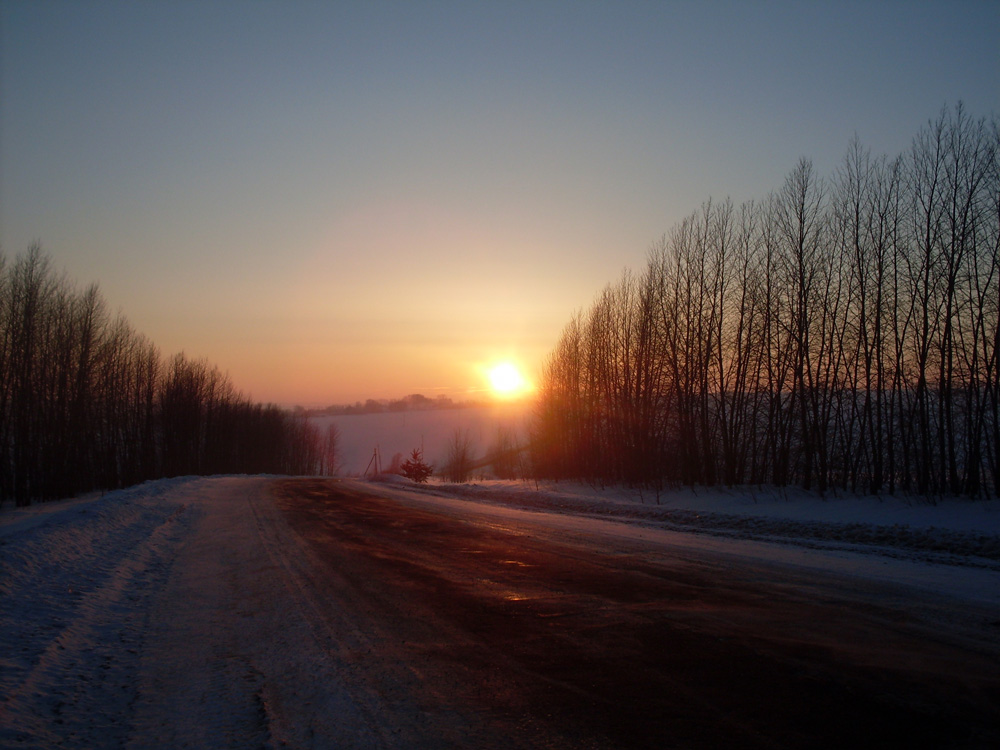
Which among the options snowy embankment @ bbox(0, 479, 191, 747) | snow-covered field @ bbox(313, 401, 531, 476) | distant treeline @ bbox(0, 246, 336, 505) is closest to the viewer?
snowy embankment @ bbox(0, 479, 191, 747)

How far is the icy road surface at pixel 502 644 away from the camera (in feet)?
13.4

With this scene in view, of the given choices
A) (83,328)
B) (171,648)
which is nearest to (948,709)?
(171,648)

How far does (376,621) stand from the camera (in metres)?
6.61

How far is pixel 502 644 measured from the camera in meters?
5.81

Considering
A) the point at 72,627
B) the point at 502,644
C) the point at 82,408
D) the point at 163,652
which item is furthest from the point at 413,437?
the point at 502,644

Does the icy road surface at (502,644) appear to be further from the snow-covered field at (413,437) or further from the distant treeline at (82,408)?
the snow-covered field at (413,437)

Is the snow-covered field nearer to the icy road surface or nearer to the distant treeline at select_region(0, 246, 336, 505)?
the distant treeline at select_region(0, 246, 336, 505)

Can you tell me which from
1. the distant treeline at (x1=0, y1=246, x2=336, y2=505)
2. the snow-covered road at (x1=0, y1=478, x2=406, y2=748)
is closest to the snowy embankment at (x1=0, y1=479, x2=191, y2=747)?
the snow-covered road at (x1=0, y1=478, x2=406, y2=748)

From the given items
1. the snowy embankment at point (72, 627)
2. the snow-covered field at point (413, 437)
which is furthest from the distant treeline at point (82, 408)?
the snow-covered field at point (413, 437)

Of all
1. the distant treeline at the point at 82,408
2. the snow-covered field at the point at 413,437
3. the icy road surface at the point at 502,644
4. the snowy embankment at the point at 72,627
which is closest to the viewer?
the icy road surface at the point at 502,644

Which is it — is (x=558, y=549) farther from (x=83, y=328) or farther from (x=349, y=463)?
(x=349, y=463)

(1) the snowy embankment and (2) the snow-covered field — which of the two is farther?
(2) the snow-covered field

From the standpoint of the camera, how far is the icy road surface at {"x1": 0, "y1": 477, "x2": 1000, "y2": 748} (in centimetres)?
410

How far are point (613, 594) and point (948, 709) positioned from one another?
380 centimetres
